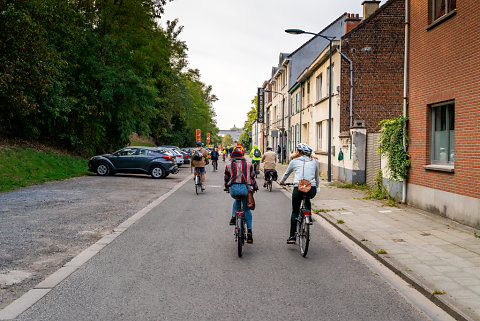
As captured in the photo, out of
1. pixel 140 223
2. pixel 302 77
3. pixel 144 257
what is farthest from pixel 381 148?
pixel 302 77

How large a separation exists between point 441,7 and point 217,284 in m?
8.90

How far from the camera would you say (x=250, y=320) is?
378 cm

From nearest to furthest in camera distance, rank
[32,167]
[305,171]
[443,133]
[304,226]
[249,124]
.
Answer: [304,226] → [305,171] → [443,133] → [32,167] → [249,124]

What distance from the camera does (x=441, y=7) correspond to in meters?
10.2

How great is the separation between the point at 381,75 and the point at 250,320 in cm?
1943

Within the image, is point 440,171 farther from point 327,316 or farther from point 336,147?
point 336,147

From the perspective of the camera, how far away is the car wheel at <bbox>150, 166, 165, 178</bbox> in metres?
21.8

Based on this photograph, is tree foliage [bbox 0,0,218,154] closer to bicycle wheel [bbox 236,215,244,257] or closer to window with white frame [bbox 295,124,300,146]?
window with white frame [bbox 295,124,300,146]

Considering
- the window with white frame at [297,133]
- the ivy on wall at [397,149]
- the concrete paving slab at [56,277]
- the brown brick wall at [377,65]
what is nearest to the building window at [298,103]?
the window with white frame at [297,133]

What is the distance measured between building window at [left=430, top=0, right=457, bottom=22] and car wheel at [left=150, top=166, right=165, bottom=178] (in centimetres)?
1474

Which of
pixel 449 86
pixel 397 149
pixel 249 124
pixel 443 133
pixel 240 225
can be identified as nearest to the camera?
pixel 240 225

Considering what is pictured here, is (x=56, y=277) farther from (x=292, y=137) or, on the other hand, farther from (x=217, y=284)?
(x=292, y=137)

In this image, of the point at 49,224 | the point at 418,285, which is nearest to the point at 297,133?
the point at 49,224

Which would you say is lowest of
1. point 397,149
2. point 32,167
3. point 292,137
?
point 32,167
